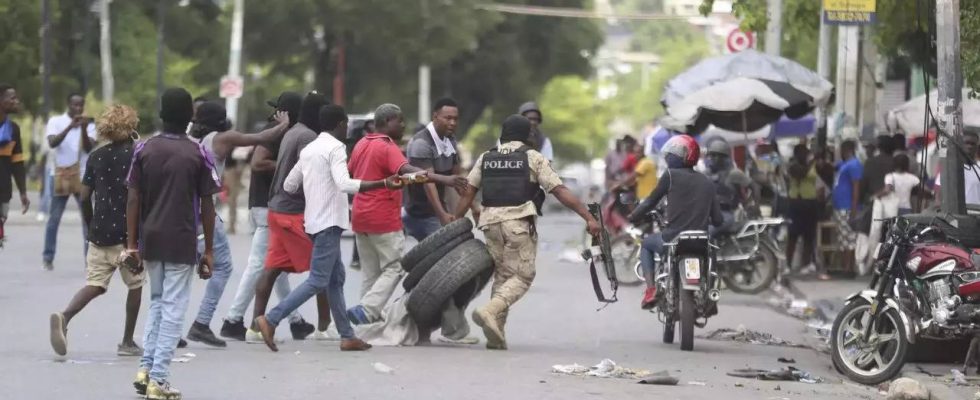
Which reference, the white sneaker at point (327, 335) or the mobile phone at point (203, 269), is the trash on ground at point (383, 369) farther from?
the white sneaker at point (327, 335)

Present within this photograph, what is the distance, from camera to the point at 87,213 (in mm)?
13320

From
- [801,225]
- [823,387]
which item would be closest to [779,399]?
[823,387]

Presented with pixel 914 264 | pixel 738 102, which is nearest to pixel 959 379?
pixel 914 264

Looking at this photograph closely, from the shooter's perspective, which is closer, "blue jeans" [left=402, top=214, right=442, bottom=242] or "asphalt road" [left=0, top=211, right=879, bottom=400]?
"asphalt road" [left=0, top=211, right=879, bottom=400]

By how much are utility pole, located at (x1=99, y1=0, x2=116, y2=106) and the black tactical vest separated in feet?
114

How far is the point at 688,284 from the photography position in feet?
44.9

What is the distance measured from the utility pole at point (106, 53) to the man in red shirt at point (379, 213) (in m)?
34.2

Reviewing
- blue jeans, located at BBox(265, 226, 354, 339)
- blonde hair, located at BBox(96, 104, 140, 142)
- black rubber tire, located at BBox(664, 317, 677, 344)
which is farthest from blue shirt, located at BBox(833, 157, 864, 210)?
blonde hair, located at BBox(96, 104, 140, 142)

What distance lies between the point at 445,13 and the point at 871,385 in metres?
44.7

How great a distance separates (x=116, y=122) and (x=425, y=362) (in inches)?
100

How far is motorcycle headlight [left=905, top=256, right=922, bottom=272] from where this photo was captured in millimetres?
11758

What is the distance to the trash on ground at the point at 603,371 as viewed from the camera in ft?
38.5

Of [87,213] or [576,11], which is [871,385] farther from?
[576,11]

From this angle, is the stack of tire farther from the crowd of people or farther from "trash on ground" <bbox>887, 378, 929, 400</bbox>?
"trash on ground" <bbox>887, 378, 929, 400</bbox>
